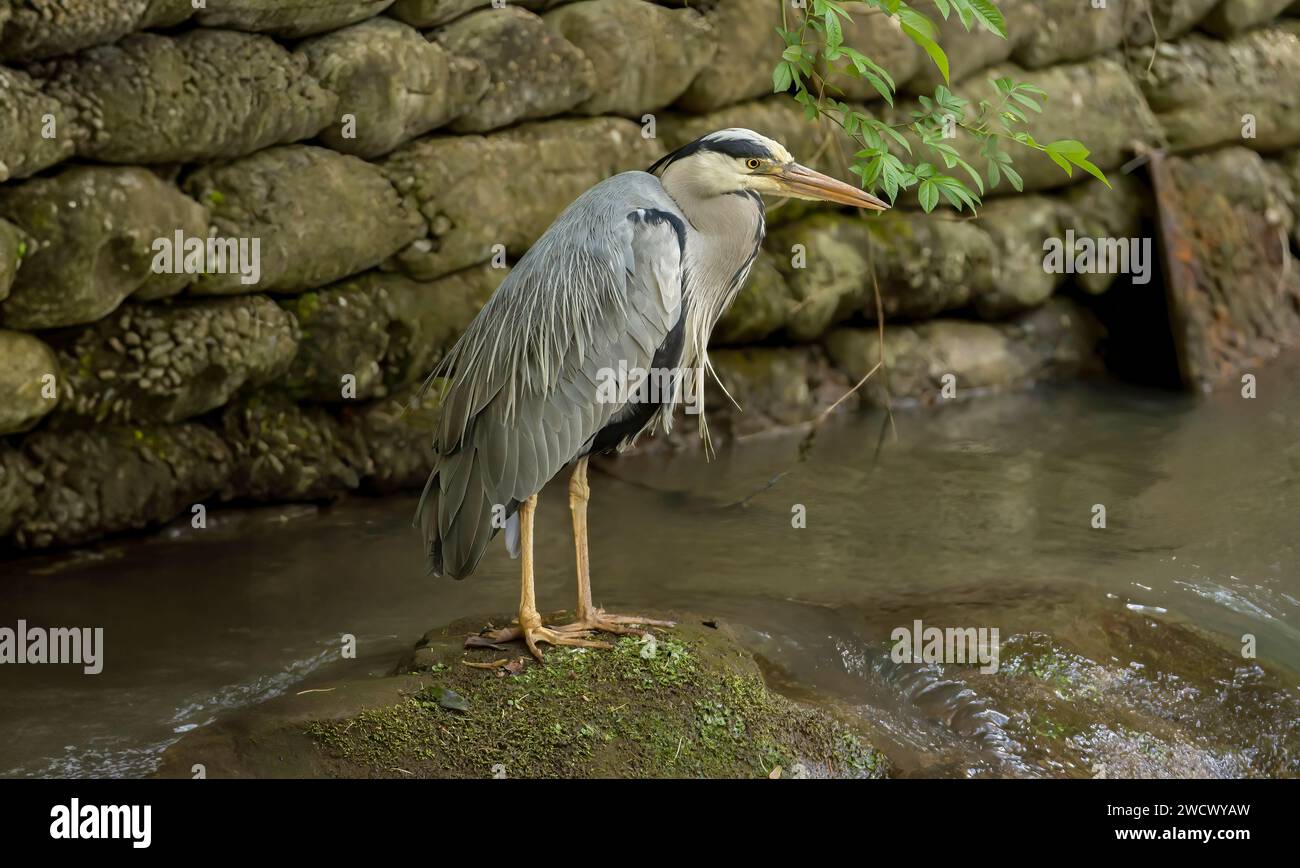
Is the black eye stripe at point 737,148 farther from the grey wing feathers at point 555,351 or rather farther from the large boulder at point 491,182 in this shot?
the large boulder at point 491,182

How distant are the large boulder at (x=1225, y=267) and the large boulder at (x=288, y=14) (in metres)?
4.89

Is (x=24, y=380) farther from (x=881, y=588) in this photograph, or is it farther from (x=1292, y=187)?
(x=1292, y=187)

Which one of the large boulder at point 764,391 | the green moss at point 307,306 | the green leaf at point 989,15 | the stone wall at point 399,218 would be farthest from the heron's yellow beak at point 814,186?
the large boulder at point 764,391

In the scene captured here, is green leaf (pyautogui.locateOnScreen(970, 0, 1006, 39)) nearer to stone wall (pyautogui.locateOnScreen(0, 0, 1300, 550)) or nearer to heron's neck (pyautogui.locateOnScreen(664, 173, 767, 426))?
heron's neck (pyautogui.locateOnScreen(664, 173, 767, 426))

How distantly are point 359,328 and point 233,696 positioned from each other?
2.17 metres

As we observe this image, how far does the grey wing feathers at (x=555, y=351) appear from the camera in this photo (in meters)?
4.12

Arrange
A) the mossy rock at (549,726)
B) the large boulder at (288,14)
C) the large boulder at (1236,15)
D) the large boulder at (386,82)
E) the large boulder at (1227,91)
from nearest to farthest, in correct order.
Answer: the mossy rock at (549,726) < the large boulder at (288,14) < the large boulder at (386,82) < the large boulder at (1227,91) < the large boulder at (1236,15)

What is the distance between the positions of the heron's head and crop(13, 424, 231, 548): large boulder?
2852 millimetres

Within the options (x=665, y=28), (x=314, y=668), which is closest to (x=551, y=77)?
(x=665, y=28)

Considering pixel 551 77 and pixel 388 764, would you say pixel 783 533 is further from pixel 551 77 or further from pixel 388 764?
pixel 388 764

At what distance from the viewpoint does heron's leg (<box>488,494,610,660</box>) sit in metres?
4.10

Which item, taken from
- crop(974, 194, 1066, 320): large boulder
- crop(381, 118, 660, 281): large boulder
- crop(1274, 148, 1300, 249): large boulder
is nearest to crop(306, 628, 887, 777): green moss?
crop(381, 118, 660, 281): large boulder

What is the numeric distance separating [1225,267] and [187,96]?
6.03 metres

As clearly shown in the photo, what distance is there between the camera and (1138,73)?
29.1 feet
